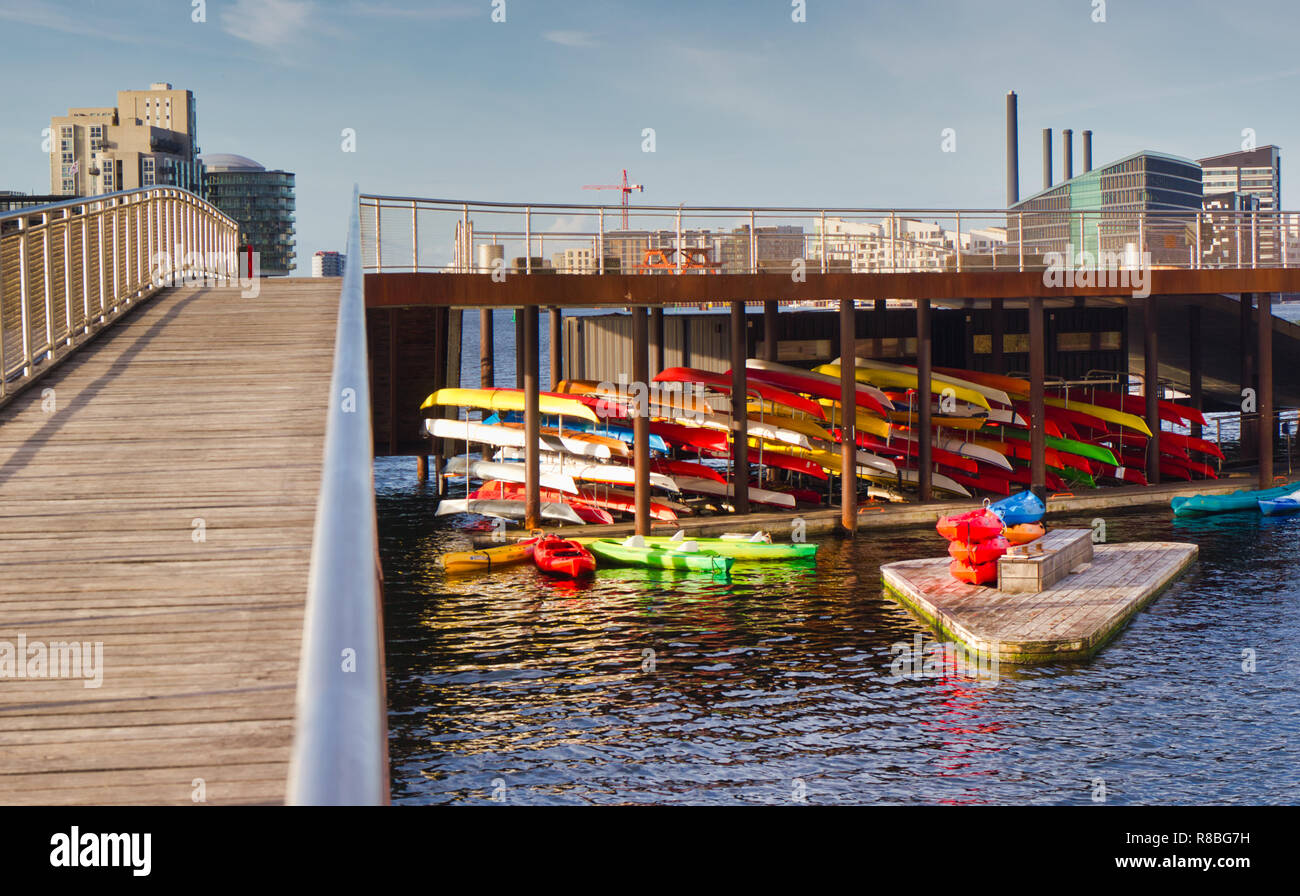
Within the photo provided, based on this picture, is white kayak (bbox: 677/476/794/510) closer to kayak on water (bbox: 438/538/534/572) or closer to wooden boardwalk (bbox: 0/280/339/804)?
kayak on water (bbox: 438/538/534/572)

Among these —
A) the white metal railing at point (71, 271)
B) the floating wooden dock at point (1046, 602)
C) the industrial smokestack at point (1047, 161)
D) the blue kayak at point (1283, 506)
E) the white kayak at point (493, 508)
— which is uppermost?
the industrial smokestack at point (1047, 161)

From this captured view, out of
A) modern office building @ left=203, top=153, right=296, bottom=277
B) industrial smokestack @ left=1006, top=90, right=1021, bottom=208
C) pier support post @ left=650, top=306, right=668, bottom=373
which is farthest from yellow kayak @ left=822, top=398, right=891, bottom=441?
industrial smokestack @ left=1006, top=90, right=1021, bottom=208

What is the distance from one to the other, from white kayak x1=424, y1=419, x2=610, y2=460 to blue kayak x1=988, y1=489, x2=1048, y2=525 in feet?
27.7

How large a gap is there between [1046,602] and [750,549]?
21.2 feet

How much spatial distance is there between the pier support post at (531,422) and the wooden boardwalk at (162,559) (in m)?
11.6

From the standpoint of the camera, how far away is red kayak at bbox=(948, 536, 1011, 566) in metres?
20.2

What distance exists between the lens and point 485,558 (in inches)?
917

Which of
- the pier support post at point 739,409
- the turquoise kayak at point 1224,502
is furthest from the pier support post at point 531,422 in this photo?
the turquoise kayak at point 1224,502

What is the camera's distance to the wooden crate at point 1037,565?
1966 cm

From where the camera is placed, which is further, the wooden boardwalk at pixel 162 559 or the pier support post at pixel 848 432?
the pier support post at pixel 848 432

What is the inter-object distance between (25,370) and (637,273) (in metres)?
14.3

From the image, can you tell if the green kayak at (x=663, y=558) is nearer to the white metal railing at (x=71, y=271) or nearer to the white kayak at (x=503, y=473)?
the white kayak at (x=503, y=473)

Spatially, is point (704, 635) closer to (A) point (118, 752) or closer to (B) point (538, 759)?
(B) point (538, 759)
